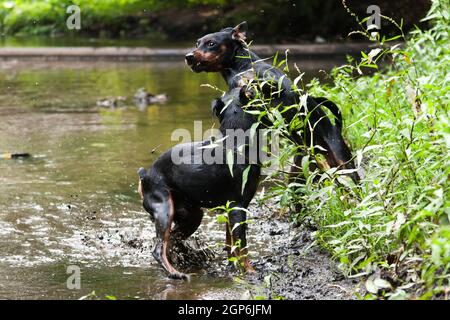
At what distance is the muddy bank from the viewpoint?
4.89 metres

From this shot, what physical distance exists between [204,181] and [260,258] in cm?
73

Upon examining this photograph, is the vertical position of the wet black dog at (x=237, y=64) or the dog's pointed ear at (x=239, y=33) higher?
the dog's pointed ear at (x=239, y=33)

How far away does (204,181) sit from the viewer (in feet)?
18.1

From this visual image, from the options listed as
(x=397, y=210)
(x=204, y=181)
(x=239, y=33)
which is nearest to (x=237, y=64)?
(x=239, y=33)

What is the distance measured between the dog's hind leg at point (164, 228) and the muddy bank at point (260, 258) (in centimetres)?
8

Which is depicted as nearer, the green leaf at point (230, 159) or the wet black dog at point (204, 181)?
the green leaf at point (230, 159)

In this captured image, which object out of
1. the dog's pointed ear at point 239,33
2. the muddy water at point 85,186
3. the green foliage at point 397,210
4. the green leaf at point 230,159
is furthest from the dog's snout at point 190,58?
the green leaf at point 230,159

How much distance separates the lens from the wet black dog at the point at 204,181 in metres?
5.48

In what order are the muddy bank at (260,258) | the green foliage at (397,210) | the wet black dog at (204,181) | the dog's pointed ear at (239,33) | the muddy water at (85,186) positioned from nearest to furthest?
the green foliage at (397,210), the muddy bank at (260,258), the muddy water at (85,186), the wet black dog at (204,181), the dog's pointed ear at (239,33)

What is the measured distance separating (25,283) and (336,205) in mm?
2143

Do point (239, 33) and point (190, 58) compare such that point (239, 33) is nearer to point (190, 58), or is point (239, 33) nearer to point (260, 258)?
point (190, 58)

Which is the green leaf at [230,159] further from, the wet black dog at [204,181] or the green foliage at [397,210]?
the green foliage at [397,210]
